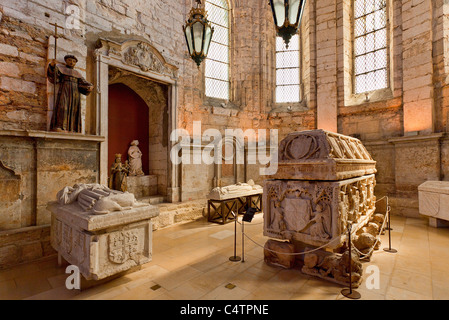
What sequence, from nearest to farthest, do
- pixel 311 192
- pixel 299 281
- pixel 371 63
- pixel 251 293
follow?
pixel 251 293
pixel 299 281
pixel 311 192
pixel 371 63

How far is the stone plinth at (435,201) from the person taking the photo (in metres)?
4.84

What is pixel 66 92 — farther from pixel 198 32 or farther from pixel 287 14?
pixel 287 14

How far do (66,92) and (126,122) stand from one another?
2418mm

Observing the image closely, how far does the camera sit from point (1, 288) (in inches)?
110

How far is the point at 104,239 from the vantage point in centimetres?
266

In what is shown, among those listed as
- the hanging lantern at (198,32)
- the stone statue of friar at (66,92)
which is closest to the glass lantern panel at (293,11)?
the hanging lantern at (198,32)

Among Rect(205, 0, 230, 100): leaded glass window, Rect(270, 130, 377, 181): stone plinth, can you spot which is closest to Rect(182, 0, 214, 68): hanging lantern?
Rect(270, 130, 377, 181): stone plinth

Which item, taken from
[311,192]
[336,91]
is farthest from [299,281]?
[336,91]

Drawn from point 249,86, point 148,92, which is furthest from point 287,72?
point 148,92

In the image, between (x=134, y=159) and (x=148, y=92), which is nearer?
(x=134, y=159)

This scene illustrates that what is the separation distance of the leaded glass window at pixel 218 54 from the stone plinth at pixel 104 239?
19.1ft

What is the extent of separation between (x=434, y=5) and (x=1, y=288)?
10.1m

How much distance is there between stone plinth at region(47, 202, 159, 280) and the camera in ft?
8.40

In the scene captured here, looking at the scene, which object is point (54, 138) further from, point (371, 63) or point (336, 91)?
point (371, 63)
